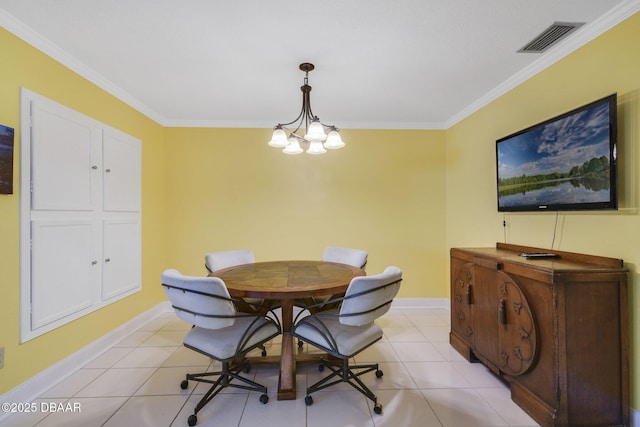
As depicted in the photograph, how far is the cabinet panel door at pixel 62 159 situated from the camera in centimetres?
191

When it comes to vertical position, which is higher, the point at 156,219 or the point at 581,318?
the point at 156,219

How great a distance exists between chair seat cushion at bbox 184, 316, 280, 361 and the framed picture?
1478mm

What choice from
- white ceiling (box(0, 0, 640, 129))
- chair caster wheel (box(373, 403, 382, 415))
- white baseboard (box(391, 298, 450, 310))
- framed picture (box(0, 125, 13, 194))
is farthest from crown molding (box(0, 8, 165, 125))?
white baseboard (box(391, 298, 450, 310))

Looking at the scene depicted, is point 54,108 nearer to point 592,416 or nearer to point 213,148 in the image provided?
point 213,148

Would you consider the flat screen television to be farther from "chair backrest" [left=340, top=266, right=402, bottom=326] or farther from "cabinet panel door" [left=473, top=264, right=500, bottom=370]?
"chair backrest" [left=340, top=266, right=402, bottom=326]

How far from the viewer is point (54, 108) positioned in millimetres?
2027

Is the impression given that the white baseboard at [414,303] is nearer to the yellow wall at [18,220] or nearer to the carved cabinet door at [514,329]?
the carved cabinet door at [514,329]

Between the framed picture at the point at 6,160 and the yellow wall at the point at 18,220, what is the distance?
0.21 ft

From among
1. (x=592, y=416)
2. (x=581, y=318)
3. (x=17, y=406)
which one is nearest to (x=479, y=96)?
(x=581, y=318)

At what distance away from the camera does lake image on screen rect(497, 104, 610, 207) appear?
1.64m

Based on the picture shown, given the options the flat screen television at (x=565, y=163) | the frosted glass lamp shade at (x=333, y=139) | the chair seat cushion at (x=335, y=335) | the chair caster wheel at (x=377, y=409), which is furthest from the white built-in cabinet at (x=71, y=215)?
the flat screen television at (x=565, y=163)

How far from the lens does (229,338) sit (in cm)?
167

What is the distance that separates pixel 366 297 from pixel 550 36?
2.21m

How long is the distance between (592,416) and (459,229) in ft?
6.81
